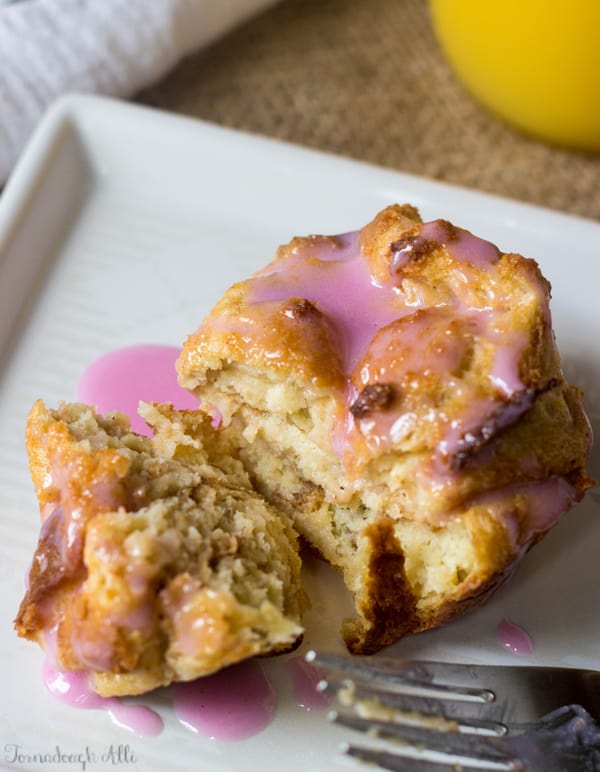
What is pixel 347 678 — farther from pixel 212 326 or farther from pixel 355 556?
pixel 212 326

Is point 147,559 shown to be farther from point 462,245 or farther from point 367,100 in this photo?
point 367,100

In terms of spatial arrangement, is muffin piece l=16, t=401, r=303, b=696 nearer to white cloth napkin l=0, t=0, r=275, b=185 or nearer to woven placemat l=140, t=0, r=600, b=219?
white cloth napkin l=0, t=0, r=275, b=185

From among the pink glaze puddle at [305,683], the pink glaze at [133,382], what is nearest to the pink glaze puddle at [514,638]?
the pink glaze puddle at [305,683]

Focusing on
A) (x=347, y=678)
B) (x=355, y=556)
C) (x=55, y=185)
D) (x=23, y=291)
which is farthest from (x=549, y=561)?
(x=55, y=185)

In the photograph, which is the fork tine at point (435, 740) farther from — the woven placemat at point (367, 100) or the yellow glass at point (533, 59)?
the yellow glass at point (533, 59)

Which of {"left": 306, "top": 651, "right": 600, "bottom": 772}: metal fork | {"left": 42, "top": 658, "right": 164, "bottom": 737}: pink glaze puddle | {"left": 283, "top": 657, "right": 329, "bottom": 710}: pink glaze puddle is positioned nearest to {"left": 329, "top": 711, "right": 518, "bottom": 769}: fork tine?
{"left": 306, "top": 651, "right": 600, "bottom": 772}: metal fork

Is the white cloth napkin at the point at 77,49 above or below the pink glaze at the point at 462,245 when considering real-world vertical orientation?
above
